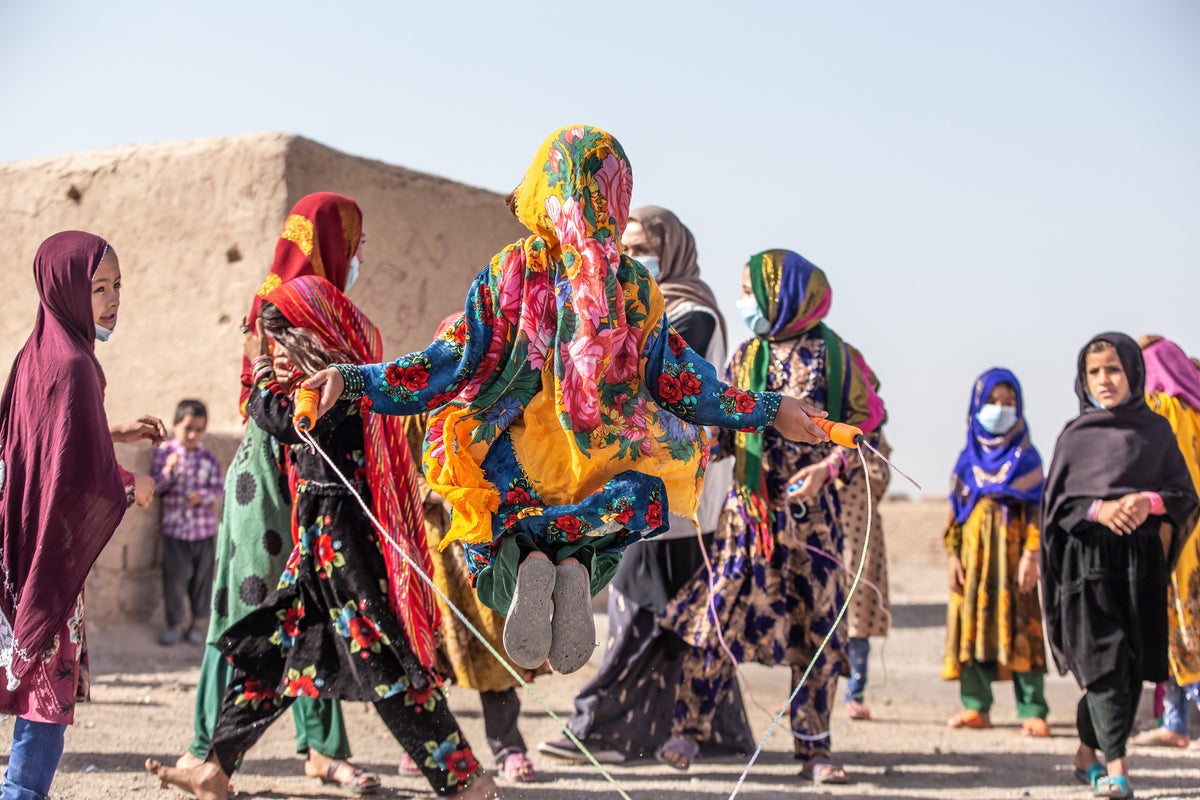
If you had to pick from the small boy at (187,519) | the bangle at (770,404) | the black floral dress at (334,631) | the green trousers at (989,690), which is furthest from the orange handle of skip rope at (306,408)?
the small boy at (187,519)

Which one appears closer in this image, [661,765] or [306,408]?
[306,408]

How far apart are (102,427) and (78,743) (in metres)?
2.15

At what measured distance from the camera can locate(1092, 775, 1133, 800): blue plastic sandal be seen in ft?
16.8

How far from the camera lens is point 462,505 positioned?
148 inches

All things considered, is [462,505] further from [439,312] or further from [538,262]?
[439,312]

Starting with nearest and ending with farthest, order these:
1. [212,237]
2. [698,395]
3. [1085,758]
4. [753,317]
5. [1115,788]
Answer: [698,395], [1115,788], [1085,758], [753,317], [212,237]

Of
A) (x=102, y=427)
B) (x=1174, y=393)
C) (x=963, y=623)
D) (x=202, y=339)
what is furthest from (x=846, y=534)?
(x=202, y=339)

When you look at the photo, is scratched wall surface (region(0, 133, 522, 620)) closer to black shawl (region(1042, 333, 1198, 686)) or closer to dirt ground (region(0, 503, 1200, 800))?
dirt ground (region(0, 503, 1200, 800))

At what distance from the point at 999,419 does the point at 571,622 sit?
13.2 ft

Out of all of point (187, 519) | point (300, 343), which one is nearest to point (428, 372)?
point (300, 343)

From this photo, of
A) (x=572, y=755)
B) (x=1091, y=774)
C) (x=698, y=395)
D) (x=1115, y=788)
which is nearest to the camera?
Result: (x=698, y=395)

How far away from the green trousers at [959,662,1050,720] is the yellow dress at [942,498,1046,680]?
4cm

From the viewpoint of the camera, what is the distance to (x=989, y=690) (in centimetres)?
718

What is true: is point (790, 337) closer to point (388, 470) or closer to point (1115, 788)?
point (388, 470)
